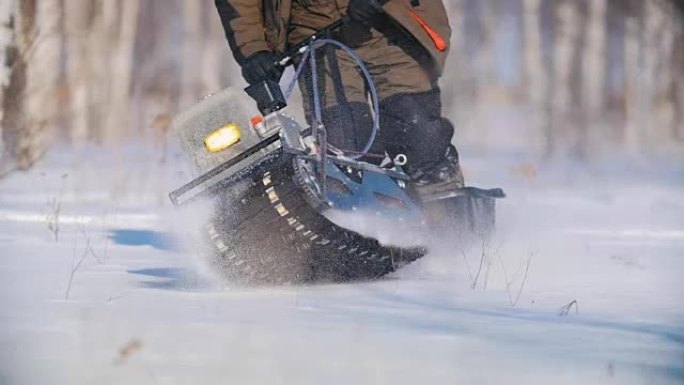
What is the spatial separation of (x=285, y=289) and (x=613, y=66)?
20829 millimetres

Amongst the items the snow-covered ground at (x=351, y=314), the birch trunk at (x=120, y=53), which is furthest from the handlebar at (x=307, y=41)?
the birch trunk at (x=120, y=53)

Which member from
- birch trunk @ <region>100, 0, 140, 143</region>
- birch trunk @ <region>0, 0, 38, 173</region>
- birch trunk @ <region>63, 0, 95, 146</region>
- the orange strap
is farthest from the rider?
birch trunk @ <region>100, 0, 140, 143</region>

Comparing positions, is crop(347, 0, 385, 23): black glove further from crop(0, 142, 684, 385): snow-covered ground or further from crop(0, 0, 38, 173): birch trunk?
crop(0, 0, 38, 173): birch trunk

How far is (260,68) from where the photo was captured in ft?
16.2

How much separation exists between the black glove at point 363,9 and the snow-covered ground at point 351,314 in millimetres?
817

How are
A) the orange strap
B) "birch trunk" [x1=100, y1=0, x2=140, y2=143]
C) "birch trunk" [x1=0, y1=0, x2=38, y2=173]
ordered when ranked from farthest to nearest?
"birch trunk" [x1=100, y1=0, x2=140, y2=143]
"birch trunk" [x1=0, y1=0, x2=38, y2=173]
the orange strap

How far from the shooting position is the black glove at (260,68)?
493 cm

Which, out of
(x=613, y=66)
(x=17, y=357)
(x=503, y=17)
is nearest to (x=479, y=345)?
(x=17, y=357)

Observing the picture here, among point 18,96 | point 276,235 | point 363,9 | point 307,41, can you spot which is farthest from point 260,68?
point 18,96

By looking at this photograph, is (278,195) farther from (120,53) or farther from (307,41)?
(120,53)

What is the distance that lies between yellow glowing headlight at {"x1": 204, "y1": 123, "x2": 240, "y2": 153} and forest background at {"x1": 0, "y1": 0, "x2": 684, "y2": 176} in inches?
463

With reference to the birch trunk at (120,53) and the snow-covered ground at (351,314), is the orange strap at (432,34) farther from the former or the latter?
the birch trunk at (120,53)

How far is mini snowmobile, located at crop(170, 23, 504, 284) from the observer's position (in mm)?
4383

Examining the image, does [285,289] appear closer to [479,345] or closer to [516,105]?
[479,345]
